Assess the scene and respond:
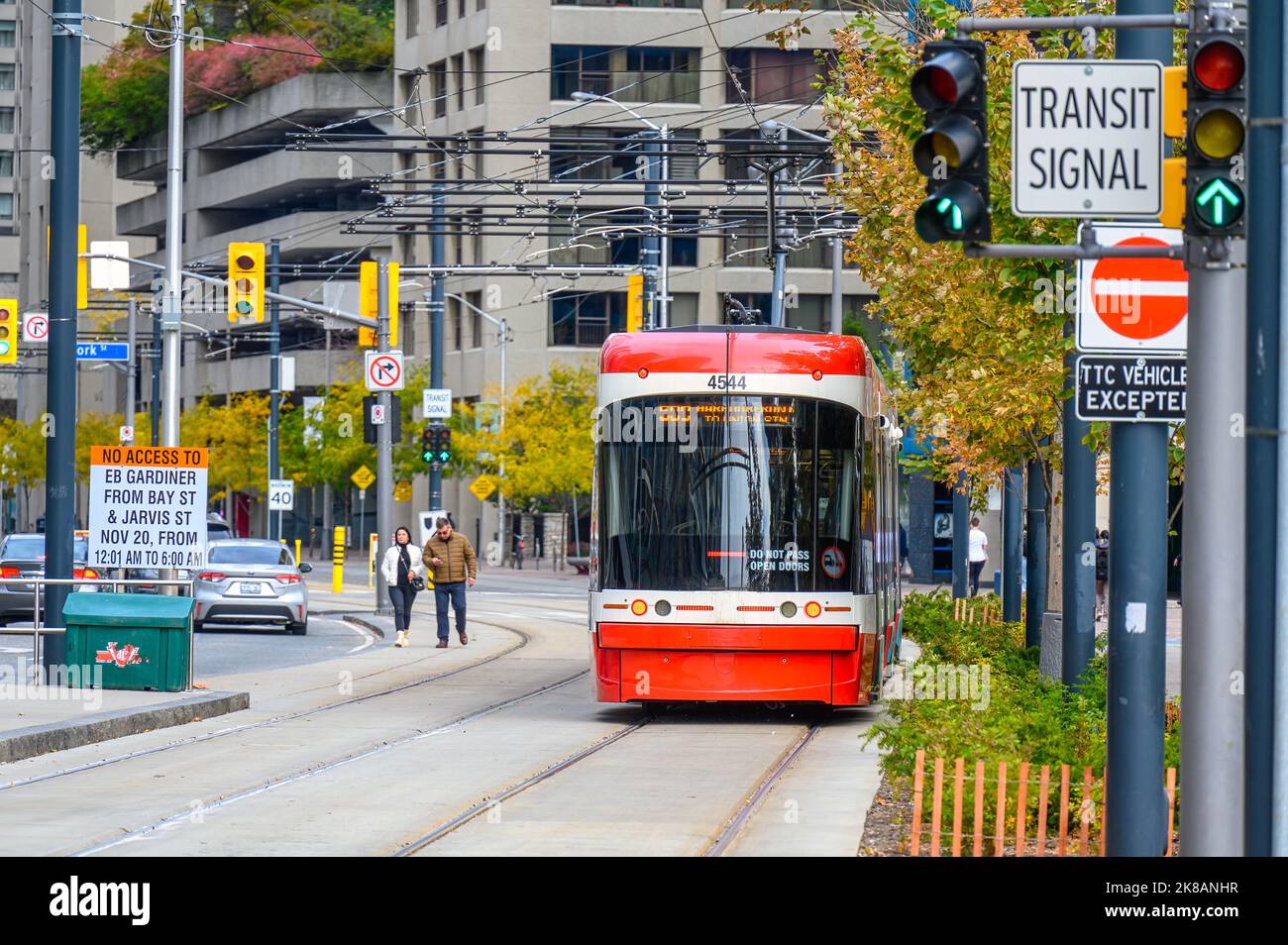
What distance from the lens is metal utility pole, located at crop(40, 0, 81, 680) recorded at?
20984mm

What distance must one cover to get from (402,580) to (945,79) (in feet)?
72.7

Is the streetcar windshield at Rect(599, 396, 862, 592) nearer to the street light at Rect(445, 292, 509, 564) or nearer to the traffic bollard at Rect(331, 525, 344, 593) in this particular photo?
the traffic bollard at Rect(331, 525, 344, 593)

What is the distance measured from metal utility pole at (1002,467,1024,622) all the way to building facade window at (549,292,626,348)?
4052 centimetres

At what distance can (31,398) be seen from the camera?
378 ft

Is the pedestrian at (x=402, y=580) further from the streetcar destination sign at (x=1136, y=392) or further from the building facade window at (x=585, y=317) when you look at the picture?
the building facade window at (x=585, y=317)

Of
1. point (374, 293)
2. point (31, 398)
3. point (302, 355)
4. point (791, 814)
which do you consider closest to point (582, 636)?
point (374, 293)

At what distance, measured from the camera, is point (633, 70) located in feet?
232

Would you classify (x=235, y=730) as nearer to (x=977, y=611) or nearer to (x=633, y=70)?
(x=977, y=611)

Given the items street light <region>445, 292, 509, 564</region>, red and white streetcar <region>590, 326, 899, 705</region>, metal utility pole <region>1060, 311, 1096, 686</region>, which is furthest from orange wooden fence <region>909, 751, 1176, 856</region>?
street light <region>445, 292, 509, 564</region>

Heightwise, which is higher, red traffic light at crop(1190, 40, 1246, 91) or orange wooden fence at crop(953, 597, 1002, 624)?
red traffic light at crop(1190, 40, 1246, 91)

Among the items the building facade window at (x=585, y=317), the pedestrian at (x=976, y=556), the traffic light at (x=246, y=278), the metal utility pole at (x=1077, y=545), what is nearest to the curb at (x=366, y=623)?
the traffic light at (x=246, y=278)

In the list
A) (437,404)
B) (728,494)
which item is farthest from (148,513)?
(437,404)

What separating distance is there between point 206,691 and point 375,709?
1.61m

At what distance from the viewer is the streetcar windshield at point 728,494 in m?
18.5
